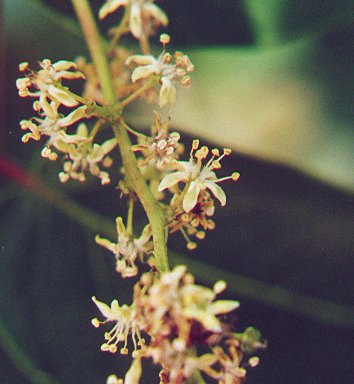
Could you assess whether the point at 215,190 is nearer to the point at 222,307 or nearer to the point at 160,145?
the point at 160,145

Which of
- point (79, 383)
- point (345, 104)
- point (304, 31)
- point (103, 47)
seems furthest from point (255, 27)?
point (79, 383)

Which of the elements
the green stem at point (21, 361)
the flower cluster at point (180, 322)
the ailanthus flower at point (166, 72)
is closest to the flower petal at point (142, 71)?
the ailanthus flower at point (166, 72)

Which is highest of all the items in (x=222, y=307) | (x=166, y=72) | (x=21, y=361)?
(x=166, y=72)

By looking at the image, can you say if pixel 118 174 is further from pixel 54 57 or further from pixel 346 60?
pixel 346 60

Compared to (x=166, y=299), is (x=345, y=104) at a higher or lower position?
lower

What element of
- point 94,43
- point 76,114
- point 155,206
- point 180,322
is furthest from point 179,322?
point 94,43

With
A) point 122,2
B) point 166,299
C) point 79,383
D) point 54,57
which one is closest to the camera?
point 166,299

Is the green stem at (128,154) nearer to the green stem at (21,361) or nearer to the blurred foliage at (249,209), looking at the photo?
the blurred foliage at (249,209)
